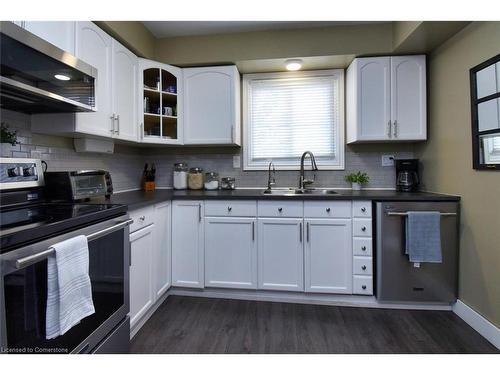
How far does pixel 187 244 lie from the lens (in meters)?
2.34

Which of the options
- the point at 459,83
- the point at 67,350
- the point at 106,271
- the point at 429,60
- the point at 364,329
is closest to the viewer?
the point at 67,350

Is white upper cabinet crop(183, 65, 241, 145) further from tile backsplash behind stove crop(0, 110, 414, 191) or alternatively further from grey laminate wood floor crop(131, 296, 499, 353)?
grey laminate wood floor crop(131, 296, 499, 353)

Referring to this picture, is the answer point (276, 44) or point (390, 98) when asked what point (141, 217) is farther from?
point (390, 98)

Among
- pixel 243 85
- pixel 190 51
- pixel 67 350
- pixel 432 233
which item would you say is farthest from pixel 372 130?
pixel 67 350

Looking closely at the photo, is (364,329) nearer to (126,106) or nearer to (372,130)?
(372,130)

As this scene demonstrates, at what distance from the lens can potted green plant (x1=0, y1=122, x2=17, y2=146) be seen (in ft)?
4.70

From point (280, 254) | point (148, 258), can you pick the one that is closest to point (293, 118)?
point (280, 254)

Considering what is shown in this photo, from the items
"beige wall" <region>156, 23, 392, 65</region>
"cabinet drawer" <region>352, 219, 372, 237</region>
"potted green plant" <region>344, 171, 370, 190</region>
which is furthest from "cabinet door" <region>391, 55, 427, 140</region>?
"cabinet drawer" <region>352, 219, 372, 237</region>

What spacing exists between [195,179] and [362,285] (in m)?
1.86

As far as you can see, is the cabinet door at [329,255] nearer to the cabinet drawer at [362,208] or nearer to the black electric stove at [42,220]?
the cabinet drawer at [362,208]

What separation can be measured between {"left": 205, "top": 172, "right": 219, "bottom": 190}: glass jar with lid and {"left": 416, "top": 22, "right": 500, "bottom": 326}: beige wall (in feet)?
6.69

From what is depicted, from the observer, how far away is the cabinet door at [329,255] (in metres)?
2.19
